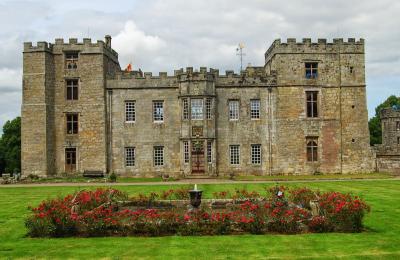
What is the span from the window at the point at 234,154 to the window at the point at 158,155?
5.94 metres


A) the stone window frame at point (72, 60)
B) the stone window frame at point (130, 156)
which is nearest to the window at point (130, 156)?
the stone window frame at point (130, 156)

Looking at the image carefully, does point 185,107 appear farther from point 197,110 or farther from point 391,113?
point 391,113

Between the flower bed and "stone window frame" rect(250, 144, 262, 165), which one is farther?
"stone window frame" rect(250, 144, 262, 165)

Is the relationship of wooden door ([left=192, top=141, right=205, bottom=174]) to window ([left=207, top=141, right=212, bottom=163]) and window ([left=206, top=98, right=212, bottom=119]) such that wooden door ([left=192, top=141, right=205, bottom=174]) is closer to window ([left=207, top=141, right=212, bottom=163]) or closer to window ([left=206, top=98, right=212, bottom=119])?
window ([left=207, top=141, right=212, bottom=163])

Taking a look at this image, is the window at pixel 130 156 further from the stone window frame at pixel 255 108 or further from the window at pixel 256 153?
the stone window frame at pixel 255 108

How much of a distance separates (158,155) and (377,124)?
45.2 metres

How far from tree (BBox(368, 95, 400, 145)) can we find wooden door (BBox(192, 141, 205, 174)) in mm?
40868

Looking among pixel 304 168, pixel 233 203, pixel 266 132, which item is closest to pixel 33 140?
pixel 266 132

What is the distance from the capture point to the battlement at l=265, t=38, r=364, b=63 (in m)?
42.1

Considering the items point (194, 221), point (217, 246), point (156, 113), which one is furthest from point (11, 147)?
point (217, 246)

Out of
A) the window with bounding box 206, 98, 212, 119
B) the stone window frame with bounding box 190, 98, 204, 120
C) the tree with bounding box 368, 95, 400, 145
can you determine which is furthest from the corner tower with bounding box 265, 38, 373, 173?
the tree with bounding box 368, 95, 400, 145

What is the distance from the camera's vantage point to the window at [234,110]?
4225 centimetres

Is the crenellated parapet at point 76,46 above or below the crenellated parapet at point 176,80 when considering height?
above

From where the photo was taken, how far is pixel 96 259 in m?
11.6
